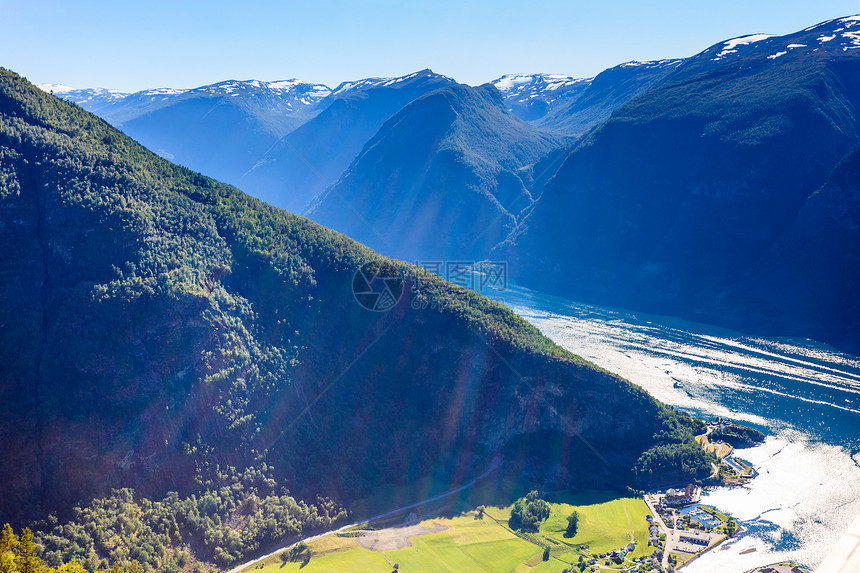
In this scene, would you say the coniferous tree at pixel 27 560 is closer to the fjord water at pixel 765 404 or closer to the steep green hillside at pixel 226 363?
the steep green hillside at pixel 226 363

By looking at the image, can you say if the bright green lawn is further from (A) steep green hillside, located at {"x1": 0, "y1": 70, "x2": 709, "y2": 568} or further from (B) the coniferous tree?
(B) the coniferous tree

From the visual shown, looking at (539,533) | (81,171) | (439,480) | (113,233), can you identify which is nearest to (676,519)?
(539,533)

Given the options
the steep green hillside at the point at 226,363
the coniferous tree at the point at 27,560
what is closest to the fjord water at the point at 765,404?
the steep green hillside at the point at 226,363

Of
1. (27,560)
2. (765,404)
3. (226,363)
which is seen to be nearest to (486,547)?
(226,363)

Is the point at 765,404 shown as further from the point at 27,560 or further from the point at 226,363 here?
the point at 27,560

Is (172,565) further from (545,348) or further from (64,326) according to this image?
(545,348)

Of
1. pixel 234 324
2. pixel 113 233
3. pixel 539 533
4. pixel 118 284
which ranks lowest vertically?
pixel 539 533
